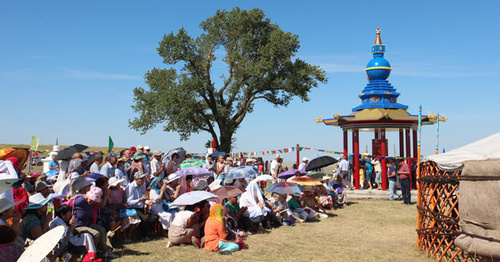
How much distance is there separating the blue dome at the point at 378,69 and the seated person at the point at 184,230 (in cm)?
1667

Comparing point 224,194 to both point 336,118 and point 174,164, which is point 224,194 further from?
point 336,118

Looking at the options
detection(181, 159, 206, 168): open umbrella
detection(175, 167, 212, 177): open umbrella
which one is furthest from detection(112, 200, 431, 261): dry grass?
detection(181, 159, 206, 168): open umbrella

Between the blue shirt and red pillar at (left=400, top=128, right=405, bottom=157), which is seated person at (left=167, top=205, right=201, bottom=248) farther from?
red pillar at (left=400, top=128, right=405, bottom=157)

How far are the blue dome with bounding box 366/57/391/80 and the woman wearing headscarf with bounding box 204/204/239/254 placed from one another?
1665 centimetres

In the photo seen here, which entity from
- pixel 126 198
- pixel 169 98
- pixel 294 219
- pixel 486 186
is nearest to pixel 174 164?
pixel 126 198

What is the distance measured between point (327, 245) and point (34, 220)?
5.51 m

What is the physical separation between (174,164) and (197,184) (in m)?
1.68

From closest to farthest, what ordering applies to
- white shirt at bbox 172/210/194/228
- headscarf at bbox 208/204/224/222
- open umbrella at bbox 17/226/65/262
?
open umbrella at bbox 17/226/65/262 → headscarf at bbox 208/204/224/222 → white shirt at bbox 172/210/194/228

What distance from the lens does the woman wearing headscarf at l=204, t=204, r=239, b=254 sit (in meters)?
8.12

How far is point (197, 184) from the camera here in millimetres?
9914

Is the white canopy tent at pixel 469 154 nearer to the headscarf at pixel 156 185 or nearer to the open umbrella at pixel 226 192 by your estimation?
the open umbrella at pixel 226 192

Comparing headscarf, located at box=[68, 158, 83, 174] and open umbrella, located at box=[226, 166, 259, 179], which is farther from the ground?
headscarf, located at box=[68, 158, 83, 174]

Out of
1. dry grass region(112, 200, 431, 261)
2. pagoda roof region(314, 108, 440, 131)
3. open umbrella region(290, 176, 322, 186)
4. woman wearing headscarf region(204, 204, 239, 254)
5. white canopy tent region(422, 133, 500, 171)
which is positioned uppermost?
pagoda roof region(314, 108, 440, 131)

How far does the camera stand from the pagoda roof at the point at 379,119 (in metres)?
20.4
